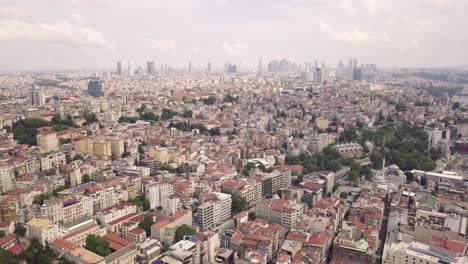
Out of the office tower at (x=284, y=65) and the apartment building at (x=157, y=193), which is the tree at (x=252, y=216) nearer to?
the apartment building at (x=157, y=193)

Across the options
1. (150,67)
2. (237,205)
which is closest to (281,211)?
(237,205)

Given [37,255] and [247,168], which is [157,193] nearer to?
[37,255]

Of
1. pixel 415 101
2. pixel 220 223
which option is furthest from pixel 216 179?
pixel 415 101

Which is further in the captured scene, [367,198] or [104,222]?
[367,198]

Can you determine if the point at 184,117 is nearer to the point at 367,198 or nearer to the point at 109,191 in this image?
the point at 109,191

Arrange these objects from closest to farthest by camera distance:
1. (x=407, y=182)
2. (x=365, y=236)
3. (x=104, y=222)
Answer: (x=365, y=236)
(x=104, y=222)
(x=407, y=182)

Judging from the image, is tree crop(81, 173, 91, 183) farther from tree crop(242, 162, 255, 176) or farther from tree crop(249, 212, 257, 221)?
tree crop(249, 212, 257, 221)
